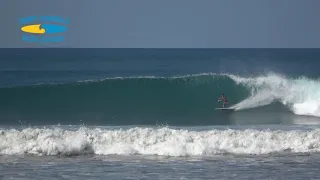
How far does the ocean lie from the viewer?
14.1 m

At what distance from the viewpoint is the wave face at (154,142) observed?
50.9 ft

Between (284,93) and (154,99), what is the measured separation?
492 cm

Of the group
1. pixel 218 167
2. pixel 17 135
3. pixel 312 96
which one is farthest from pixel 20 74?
pixel 218 167

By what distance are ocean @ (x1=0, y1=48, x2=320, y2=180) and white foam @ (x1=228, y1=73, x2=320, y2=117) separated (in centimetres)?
4

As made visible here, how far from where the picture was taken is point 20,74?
51.8m

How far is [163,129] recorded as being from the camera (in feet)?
53.4

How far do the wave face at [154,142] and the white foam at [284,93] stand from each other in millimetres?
7860

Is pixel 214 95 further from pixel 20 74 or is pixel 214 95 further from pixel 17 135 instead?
pixel 20 74
